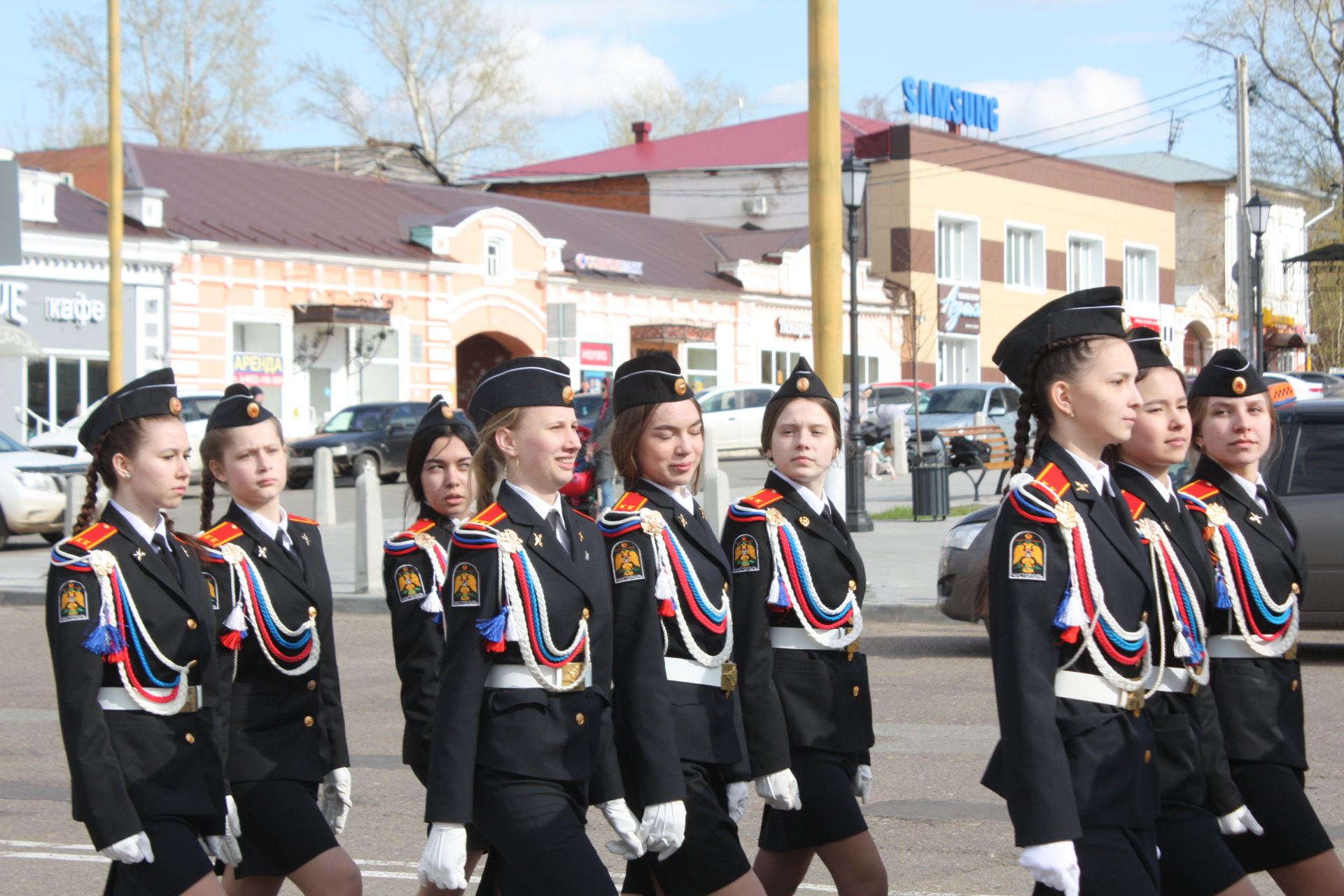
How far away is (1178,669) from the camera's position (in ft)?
13.0

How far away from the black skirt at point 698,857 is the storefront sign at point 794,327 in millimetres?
42506

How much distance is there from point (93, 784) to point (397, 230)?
35.5m

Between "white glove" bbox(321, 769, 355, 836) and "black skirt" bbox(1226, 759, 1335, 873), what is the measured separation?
255cm

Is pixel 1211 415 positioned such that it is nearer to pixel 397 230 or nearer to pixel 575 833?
pixel 575 833

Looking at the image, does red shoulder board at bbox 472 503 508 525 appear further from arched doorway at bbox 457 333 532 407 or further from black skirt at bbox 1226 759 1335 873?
arched doorway at bbox 457 333 532 407

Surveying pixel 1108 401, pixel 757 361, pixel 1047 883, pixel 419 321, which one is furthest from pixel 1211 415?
pixel 757 361

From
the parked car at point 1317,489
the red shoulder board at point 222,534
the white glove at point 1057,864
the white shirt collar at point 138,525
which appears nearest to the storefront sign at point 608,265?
the parked car at point 1317,489

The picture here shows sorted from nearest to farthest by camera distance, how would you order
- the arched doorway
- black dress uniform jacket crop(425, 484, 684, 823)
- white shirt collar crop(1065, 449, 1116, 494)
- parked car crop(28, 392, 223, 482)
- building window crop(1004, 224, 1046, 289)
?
1. white shirt collar crop(1065, 449, 1116, 494)
2. black dress uniform jacket crop(425, 484, 684, 823)
3. parked car crop(28, 392, 223, 482)
4. the arched doorway
5. building window crop(1004, 224, 1046, 289)

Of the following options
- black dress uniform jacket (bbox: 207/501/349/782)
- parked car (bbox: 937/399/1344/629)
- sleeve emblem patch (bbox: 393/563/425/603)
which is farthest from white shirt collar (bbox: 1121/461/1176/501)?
parked car (bbox: 937/399/1344/629)

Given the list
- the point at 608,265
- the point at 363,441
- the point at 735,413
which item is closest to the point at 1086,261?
the point at 608,265

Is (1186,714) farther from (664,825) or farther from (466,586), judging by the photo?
(466,586)

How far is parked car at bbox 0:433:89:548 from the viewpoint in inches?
795

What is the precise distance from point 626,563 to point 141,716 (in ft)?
4.33

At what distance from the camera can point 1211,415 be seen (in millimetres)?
5090
